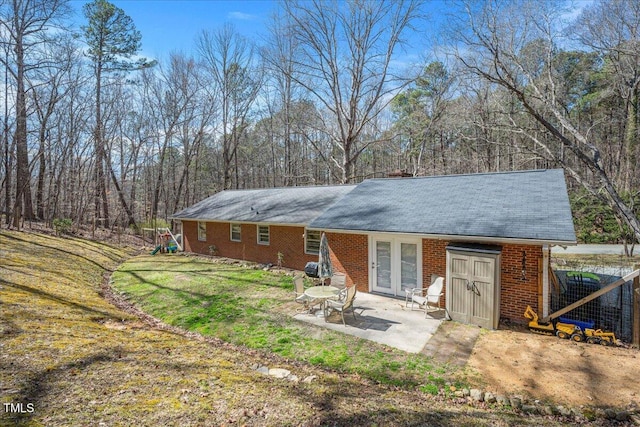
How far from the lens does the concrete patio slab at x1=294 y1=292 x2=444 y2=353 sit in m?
7.10

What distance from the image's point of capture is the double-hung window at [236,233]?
54.8 ft

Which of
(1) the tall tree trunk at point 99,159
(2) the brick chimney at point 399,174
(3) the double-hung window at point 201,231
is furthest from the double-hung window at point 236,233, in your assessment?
(1) the tall tree trunk at point 99,159

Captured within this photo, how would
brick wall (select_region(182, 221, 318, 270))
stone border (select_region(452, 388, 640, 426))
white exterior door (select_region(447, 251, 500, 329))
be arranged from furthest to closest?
brick wall (select_region(182, 221, 318, 270)) → white exterior door (select_region(447, 251, 500, 329)) → stone border (select_region(452, 388, 640, 426))

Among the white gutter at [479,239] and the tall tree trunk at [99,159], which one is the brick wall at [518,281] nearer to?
the white gutter at [479,239]

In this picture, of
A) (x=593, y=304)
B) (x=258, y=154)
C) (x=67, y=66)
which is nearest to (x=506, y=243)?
(x=593, y=304)

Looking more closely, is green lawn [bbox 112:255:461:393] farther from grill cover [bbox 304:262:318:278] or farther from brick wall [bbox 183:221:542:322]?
brick wall [bbox 183:221:542:322]

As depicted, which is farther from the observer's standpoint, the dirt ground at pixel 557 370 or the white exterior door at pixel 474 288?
the white exterior door at pixel 474 288

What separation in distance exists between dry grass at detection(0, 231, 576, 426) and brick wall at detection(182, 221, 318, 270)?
6.87 meters

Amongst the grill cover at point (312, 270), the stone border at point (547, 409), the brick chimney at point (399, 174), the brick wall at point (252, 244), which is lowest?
the stone border at point (547, 409)

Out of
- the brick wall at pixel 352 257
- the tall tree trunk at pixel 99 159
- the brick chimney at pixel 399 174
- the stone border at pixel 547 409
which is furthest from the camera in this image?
the tall tree trunk at pixel 99 159

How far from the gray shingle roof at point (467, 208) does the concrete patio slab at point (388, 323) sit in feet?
7.18

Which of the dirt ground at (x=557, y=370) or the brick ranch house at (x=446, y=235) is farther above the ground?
the brick ranch house at (x=446, y=235)

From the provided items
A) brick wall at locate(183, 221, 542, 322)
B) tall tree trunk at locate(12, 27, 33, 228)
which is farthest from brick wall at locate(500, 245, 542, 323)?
tall tree trunk at locate(12, 27, 33, 228)

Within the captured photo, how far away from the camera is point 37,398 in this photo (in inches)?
161
